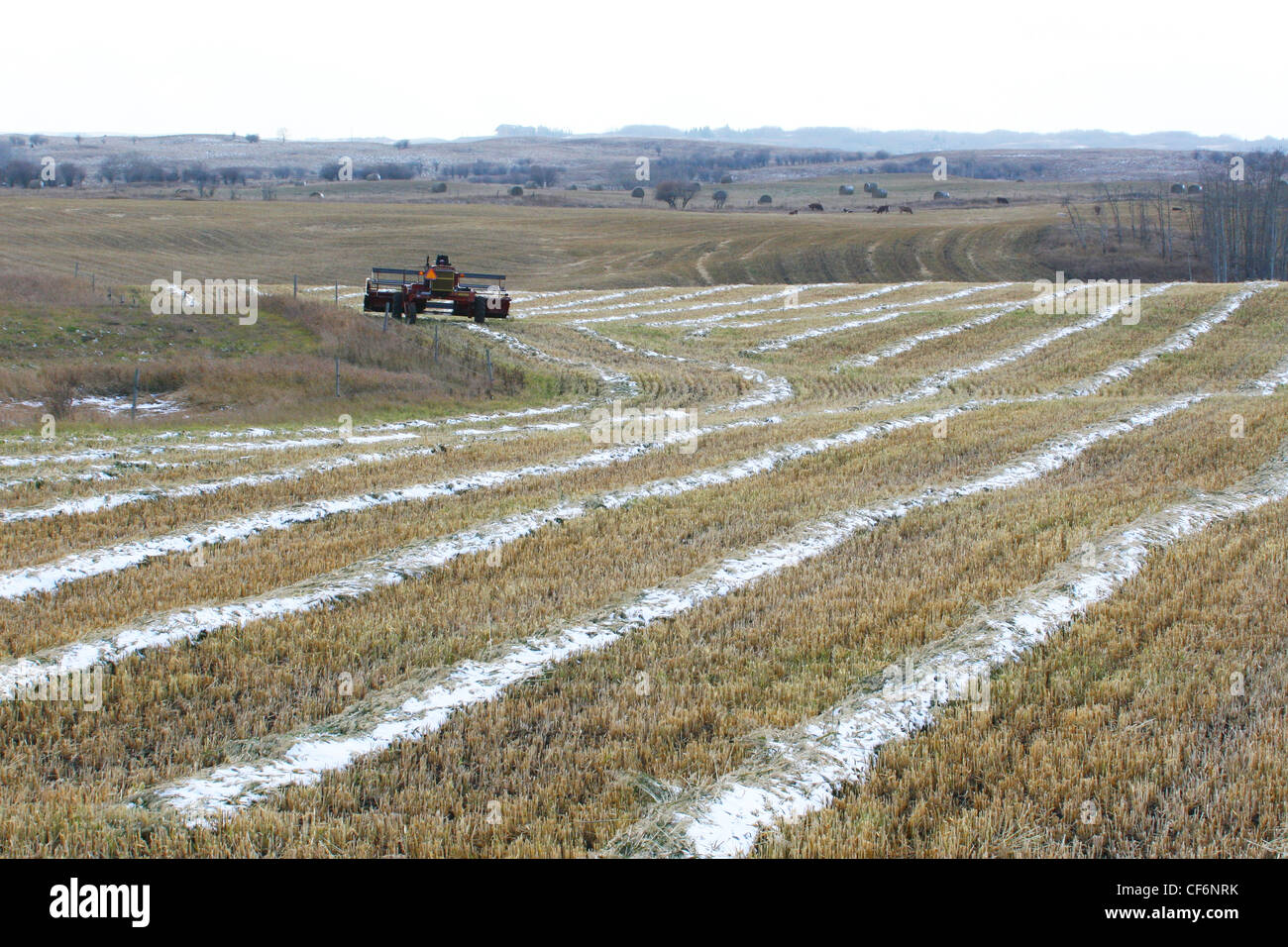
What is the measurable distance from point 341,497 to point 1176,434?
1398 centimetres

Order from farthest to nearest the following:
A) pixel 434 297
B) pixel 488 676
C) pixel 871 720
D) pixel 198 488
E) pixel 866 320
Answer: pixel 866 320, pixel 434 297, pixel 198 488, pixel 488 676, pixel 871 720

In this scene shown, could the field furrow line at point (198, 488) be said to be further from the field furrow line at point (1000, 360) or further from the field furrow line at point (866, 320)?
the field furrow line at point (866, 320)

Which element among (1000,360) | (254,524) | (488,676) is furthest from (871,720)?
(1000,360)

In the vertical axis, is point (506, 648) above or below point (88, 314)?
below

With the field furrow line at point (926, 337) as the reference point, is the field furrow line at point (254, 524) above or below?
below

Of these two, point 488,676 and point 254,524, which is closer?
point 488,676

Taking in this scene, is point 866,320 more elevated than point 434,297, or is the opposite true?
point 434,297

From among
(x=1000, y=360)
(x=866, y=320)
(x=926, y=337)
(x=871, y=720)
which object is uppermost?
(x=866, y=320)

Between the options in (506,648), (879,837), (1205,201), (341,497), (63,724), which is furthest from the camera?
(1205,201)

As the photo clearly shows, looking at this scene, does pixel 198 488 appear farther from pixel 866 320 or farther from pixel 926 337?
pixel 866 320

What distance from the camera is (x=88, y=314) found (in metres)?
31.2

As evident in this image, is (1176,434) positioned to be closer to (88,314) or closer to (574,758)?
(574,758)

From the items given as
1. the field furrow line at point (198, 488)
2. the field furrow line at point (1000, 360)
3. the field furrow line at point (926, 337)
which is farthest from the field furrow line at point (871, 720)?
the field furrow line at point (926, 337)
